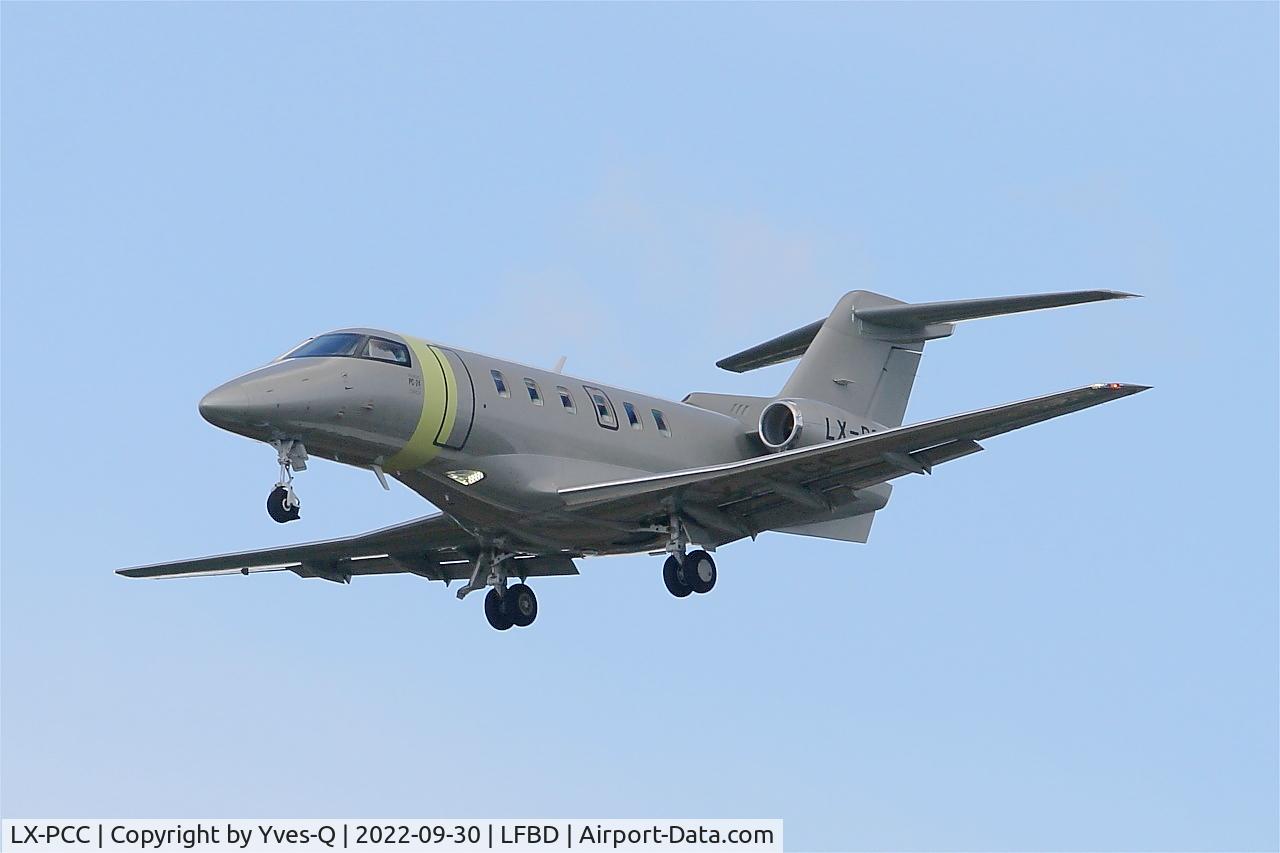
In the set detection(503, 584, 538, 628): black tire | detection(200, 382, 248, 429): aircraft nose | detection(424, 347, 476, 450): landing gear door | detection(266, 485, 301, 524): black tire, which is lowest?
detection(266, 485, 301, 524): black tire

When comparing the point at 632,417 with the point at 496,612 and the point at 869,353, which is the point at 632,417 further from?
the point at 869,353

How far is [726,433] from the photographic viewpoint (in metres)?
31.3

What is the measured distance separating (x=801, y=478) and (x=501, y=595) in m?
5.15

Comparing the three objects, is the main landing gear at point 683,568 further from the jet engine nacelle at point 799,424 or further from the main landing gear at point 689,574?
the jet engine nacelle at point 799,424

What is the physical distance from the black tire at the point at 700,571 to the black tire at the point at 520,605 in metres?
3.17

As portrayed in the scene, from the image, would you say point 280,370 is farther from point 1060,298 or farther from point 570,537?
point 1060,298

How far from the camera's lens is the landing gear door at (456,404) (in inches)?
1092

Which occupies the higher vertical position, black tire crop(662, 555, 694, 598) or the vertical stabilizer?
the vertical stabilizer

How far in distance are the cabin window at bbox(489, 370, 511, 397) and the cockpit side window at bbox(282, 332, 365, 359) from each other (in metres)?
1.90

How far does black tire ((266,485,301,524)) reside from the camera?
2597 cm

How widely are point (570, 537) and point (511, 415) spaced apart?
2.28 m

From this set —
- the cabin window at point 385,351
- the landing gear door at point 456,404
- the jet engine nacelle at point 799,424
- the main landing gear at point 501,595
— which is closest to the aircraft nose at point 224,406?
the cabin window at point 385,351

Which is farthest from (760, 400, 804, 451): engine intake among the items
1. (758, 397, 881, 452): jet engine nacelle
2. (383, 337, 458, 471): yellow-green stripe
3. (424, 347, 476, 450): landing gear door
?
(383, 337, 458, 471): yellow-green stripe

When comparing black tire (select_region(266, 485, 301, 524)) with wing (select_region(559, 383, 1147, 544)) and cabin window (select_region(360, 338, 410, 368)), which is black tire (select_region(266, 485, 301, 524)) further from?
wing (select_region(559, 383, 1147, 544))
